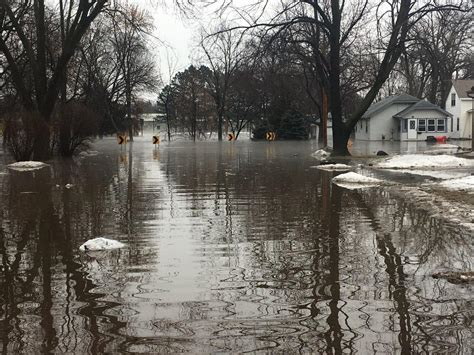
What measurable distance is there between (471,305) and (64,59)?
2339cm

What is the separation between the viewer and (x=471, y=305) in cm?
514

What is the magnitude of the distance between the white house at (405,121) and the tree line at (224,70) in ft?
10.7

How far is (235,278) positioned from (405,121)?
54317 mm

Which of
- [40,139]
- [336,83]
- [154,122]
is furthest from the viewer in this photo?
[154,122]

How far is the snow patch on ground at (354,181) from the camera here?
1489cm

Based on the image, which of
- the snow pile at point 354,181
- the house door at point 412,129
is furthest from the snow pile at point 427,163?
the house door at point 412,129

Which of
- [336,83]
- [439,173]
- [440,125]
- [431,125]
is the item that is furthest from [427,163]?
[440,125]

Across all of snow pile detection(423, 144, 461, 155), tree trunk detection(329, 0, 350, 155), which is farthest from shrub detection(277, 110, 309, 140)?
tree trunk detection(329, 0, 350, 155)

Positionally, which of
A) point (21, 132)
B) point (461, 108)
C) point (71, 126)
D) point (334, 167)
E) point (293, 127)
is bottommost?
point (334, 167)

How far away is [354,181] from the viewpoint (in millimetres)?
15781

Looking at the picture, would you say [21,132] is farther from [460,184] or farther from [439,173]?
[460,184]

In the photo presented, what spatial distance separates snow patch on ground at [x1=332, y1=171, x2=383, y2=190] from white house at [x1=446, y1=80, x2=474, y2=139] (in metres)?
45.2

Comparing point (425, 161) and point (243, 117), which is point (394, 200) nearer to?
point (425, 161)

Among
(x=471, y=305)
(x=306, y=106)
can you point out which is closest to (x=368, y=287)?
(x=471, y=305)
